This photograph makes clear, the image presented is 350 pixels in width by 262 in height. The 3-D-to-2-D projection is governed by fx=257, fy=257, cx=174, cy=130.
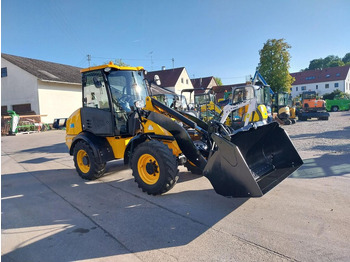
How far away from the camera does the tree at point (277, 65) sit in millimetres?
31297

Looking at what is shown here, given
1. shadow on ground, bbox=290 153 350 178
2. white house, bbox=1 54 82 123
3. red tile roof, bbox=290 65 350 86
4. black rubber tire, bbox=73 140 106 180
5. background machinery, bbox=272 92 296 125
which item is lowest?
shadow on ground, bbox=290 153 350 178

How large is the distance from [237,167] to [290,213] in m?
1.16

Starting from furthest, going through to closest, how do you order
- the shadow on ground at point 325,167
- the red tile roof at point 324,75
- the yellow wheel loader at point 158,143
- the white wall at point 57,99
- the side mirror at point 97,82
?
1. the red tile roof at point 324,75
2. the white wall at point 57,99
3. the shadow on ground at point 325,167
4. the side mirror at point 97,82
5. the yellow wheel loader at point 158,143

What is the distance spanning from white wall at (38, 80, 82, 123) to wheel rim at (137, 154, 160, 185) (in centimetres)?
2360

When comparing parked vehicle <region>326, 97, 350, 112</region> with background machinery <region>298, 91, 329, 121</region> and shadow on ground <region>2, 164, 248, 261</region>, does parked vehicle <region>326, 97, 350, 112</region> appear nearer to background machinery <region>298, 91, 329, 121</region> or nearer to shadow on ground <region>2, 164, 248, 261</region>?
background machinery <region>298, 91, 329, 121</region>

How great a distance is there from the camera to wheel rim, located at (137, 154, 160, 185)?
15.2 ft

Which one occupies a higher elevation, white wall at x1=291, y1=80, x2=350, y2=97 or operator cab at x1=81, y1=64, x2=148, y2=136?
white wall at x1=291, y1=80, x2=350, y2=97

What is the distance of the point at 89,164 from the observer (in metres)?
6.13

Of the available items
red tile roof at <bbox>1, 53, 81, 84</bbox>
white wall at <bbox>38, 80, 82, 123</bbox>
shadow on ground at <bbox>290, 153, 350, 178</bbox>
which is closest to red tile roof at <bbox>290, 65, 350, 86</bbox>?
red tile roof at <bbox>1, 53, 81, 84</bbox>

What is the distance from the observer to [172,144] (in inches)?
189

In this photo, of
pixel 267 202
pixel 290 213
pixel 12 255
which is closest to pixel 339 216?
pixel 290 213

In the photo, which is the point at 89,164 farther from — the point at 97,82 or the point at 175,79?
the point at 175,79

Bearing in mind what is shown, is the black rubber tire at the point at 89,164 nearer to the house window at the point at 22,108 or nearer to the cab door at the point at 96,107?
the cab door at the point at 96,107

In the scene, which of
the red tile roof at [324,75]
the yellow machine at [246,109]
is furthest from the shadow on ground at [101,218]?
the red tile roof at [324,75]
